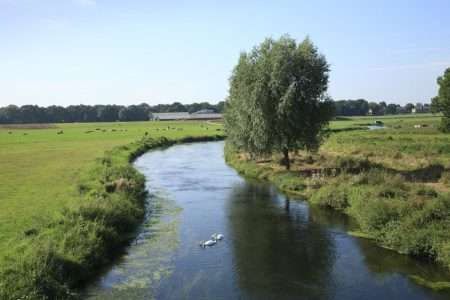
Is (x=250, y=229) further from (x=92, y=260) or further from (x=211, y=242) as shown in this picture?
(x=92, y=260)

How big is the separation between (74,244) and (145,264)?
9.83ft

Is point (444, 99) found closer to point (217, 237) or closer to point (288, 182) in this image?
point (288, 182)

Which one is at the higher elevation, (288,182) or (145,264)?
(288,182)

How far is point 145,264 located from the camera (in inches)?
720

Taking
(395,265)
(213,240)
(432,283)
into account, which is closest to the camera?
(432,283)

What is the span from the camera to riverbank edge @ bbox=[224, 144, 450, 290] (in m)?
16.4

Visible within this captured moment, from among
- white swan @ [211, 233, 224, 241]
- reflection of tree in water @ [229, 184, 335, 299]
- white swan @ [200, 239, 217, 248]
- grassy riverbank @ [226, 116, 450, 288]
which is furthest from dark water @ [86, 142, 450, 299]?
grassy riverbank @ [226, 116, 450, 288]

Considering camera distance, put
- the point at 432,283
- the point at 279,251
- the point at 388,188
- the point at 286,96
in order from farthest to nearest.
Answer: the point at 286,96, the point at 388,188, the point at 279,251, the point at 432,283

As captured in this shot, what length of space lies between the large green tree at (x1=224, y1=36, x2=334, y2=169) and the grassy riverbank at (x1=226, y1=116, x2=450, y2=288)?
3.26 metres

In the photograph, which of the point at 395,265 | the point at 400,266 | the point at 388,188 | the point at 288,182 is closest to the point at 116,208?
the point at 395,265

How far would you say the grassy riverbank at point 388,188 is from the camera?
1898cm

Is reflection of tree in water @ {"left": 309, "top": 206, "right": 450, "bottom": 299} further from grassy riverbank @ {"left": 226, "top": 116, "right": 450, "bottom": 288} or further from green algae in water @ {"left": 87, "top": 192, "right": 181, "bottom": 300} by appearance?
green algae in water @ {"left": 87, "top": 192, "right": 181, "bottom": 300}

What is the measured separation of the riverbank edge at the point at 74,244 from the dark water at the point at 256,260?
803 mm

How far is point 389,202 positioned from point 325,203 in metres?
6.13
